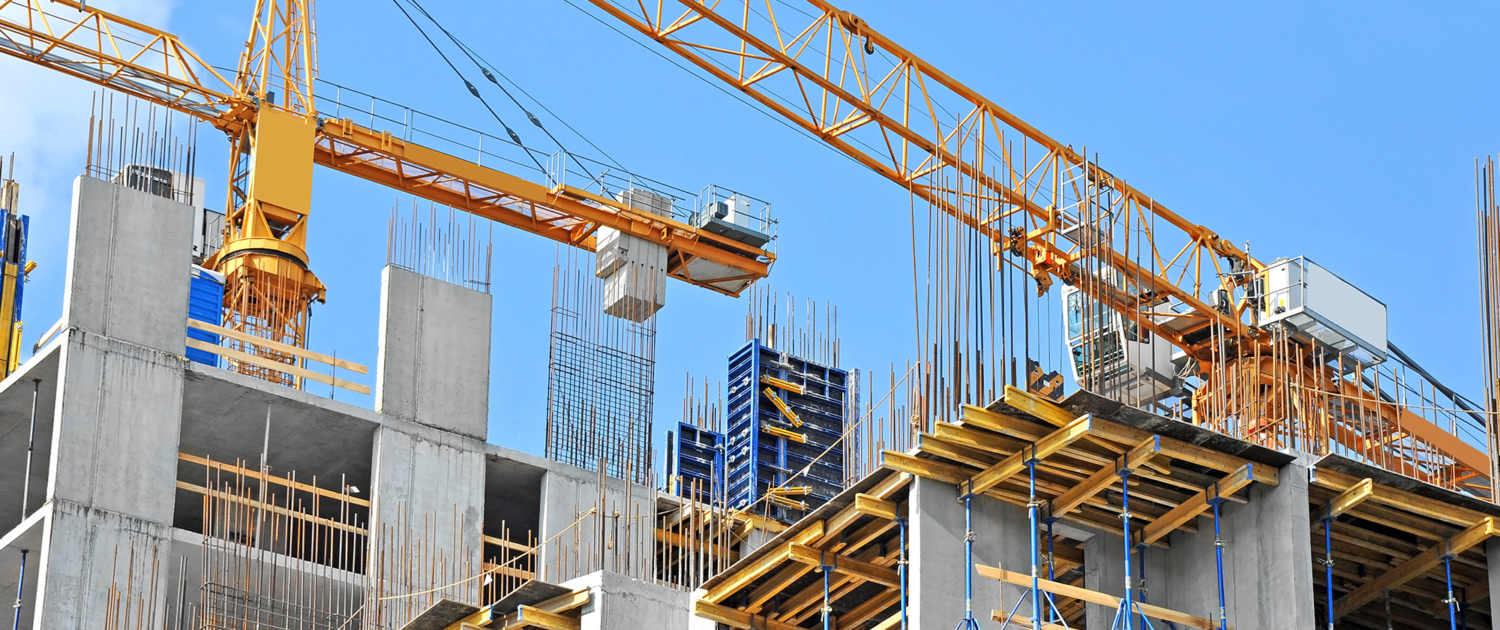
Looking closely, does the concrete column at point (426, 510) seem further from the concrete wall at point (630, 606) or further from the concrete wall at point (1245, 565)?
the concrete wall at point (1245, 565)

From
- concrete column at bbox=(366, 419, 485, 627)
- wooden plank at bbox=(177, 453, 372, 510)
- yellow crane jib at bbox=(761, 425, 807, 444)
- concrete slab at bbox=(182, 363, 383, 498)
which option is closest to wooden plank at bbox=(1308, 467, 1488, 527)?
concrete column at bbox=(366, 419, 485, 627)

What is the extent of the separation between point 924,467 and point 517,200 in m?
24.0

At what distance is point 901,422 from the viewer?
31812mm

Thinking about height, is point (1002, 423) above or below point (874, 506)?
above

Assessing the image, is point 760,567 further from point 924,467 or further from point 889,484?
point 924,467

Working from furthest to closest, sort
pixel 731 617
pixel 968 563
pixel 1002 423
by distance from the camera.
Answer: pixel 731 617, pixel 968 563, pixel 1002 423

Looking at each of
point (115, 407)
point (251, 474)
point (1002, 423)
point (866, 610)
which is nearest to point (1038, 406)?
point (1002, 423)

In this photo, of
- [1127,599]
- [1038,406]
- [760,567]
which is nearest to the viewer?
[1127,599]

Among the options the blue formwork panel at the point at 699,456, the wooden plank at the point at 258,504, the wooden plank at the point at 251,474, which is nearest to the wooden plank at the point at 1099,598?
the wooden plank at the point at 258,504

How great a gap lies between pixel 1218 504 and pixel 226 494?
1703 cm

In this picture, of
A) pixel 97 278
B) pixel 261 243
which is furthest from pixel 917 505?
pixel 261 243

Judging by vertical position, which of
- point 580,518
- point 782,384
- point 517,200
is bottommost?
point 580,518

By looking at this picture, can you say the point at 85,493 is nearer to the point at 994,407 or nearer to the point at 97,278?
the point at 97,278

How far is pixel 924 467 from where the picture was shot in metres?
24.5
